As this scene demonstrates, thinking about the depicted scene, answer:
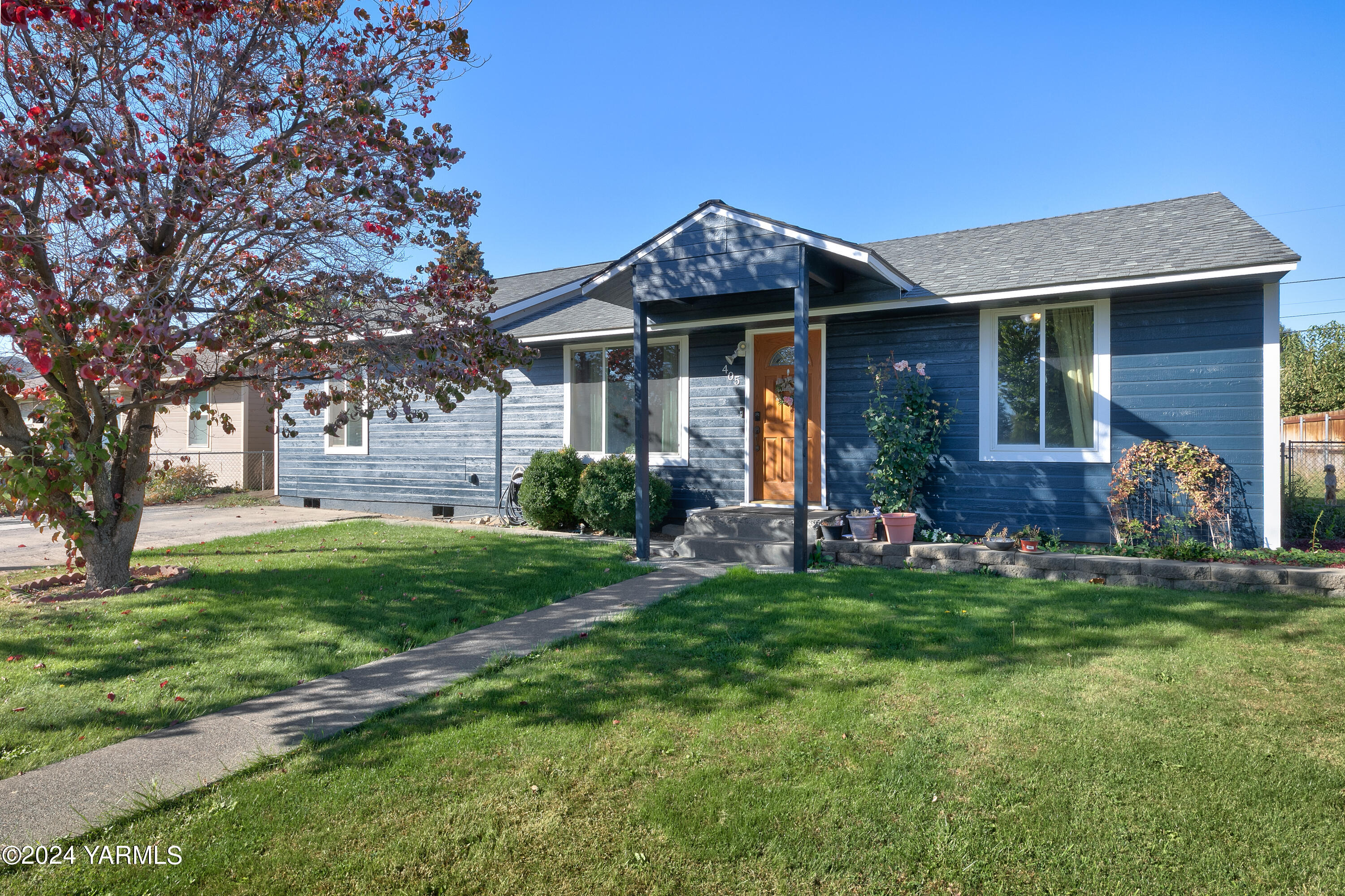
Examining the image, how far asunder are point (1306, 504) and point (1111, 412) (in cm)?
396

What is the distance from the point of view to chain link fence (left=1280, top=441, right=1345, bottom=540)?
8.15m

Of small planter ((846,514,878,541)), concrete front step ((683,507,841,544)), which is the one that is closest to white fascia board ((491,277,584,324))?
concrete front step ((683,507,841,544))

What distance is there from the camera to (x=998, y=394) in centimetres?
855

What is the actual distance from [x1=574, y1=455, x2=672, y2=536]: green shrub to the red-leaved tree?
3.66 m

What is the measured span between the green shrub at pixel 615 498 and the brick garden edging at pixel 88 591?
4650mm

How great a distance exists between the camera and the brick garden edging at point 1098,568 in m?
6.16

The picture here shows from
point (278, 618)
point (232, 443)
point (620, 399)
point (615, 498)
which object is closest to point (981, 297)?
point (615, 498)

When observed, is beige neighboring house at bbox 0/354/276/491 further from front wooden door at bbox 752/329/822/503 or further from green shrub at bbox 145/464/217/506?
front wooden door at bbox 752/329/822/503

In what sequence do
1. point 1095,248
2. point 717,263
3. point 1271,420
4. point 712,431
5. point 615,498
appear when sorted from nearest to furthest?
point 1271,420, point 717,263, point 1095,248, point 615,498, point 712,431

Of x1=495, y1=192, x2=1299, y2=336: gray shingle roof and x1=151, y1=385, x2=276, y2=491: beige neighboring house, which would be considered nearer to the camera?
x1=495, y1=192, x2=1299, y2=336: gray shingle roof

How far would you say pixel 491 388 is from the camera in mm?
6473

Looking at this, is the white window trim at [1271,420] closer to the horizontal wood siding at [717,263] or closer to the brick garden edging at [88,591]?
the horizontal wood siding at [717,263]

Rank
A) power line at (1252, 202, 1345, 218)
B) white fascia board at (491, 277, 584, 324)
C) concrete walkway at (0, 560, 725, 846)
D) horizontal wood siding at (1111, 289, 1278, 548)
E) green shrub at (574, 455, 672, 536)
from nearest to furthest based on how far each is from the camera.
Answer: concrete walkway at (0, 560, 725, 846), horizontal wood siding at (1111, 289, 1278, 548), green shrub at (574, 455, 672, 536), white fascia board at (491, 277, 584, 324), power line at (1252, 202, 1345, 218)

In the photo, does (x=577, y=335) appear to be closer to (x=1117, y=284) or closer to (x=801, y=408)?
(x=801, y=408)
